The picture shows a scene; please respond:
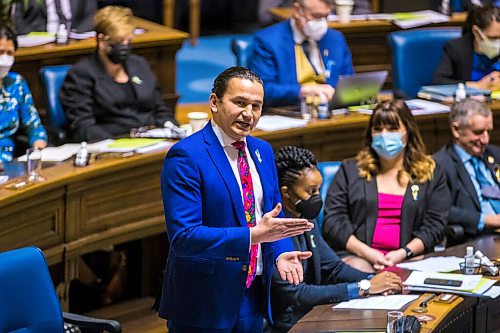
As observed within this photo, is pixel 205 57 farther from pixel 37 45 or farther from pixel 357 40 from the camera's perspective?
pixel 37 45

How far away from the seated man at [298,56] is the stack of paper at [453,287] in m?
2.08

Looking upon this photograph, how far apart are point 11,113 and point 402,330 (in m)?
2.57

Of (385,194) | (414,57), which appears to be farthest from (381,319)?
(414,57)

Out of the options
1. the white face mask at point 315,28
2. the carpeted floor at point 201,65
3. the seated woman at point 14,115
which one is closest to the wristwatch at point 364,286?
the seated woman at point 14,115

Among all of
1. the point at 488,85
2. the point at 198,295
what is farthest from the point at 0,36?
the point at 488,85

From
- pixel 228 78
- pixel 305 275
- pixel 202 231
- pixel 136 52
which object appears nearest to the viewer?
pixel 202 231

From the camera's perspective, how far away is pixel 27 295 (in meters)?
3.93

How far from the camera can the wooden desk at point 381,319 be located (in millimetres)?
4086

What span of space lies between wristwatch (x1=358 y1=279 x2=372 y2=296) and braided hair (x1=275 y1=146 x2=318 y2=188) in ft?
1.48

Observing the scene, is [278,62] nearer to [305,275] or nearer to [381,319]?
[305,275]

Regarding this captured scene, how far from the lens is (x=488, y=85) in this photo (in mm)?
7031

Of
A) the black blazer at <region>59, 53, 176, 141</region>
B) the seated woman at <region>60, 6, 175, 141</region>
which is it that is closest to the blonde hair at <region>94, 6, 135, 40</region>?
the seated woman at <region>60, 6, 175, 141</region>

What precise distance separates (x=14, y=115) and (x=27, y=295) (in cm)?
197

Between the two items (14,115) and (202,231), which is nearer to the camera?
(202,231)
